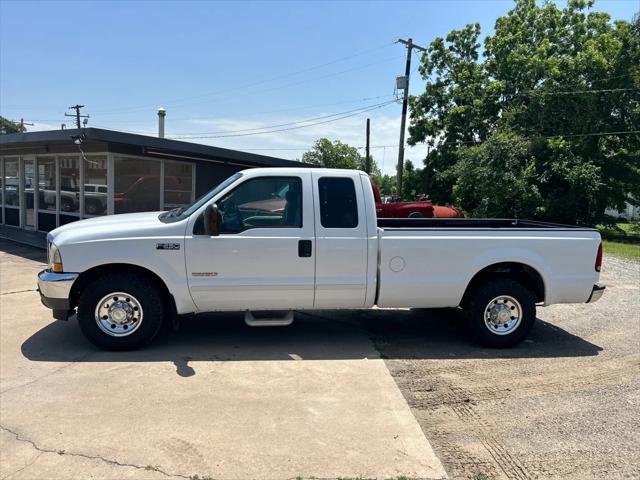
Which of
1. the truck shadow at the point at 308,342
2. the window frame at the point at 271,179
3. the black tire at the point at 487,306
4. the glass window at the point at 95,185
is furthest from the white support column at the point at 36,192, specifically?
the black tire at the point at 487,306

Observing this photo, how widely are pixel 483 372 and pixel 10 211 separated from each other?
660 inches

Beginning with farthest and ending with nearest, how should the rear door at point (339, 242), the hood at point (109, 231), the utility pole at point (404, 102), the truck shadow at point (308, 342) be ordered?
the utility pole at point (404, 102) → the rear door at point (339, 242) → the truck shadow at point (308, 342) → the hood at point (109, 231)

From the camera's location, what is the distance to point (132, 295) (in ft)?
17.3

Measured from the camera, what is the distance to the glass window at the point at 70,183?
1368 cm

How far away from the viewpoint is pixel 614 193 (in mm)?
23875

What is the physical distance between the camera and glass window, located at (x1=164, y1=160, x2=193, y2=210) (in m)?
14.2

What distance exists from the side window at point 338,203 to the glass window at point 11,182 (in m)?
14.4

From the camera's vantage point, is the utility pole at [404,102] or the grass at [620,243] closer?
the grass at [620,243]

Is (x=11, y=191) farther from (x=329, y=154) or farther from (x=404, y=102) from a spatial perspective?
(x=329, y=154)

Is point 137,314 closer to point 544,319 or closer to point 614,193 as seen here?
point 544,319

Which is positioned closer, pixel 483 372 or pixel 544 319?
pixel 483 372

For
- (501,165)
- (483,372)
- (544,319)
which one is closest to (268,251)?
(483,372)

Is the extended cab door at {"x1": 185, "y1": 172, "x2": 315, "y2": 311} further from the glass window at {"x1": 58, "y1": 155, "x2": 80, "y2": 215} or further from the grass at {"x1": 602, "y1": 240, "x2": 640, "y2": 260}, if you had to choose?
the grass at {"x1": 602, "y1": 240, "x2": 640, "y2": 260}

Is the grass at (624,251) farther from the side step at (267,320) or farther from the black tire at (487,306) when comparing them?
the side step at (267,320)
